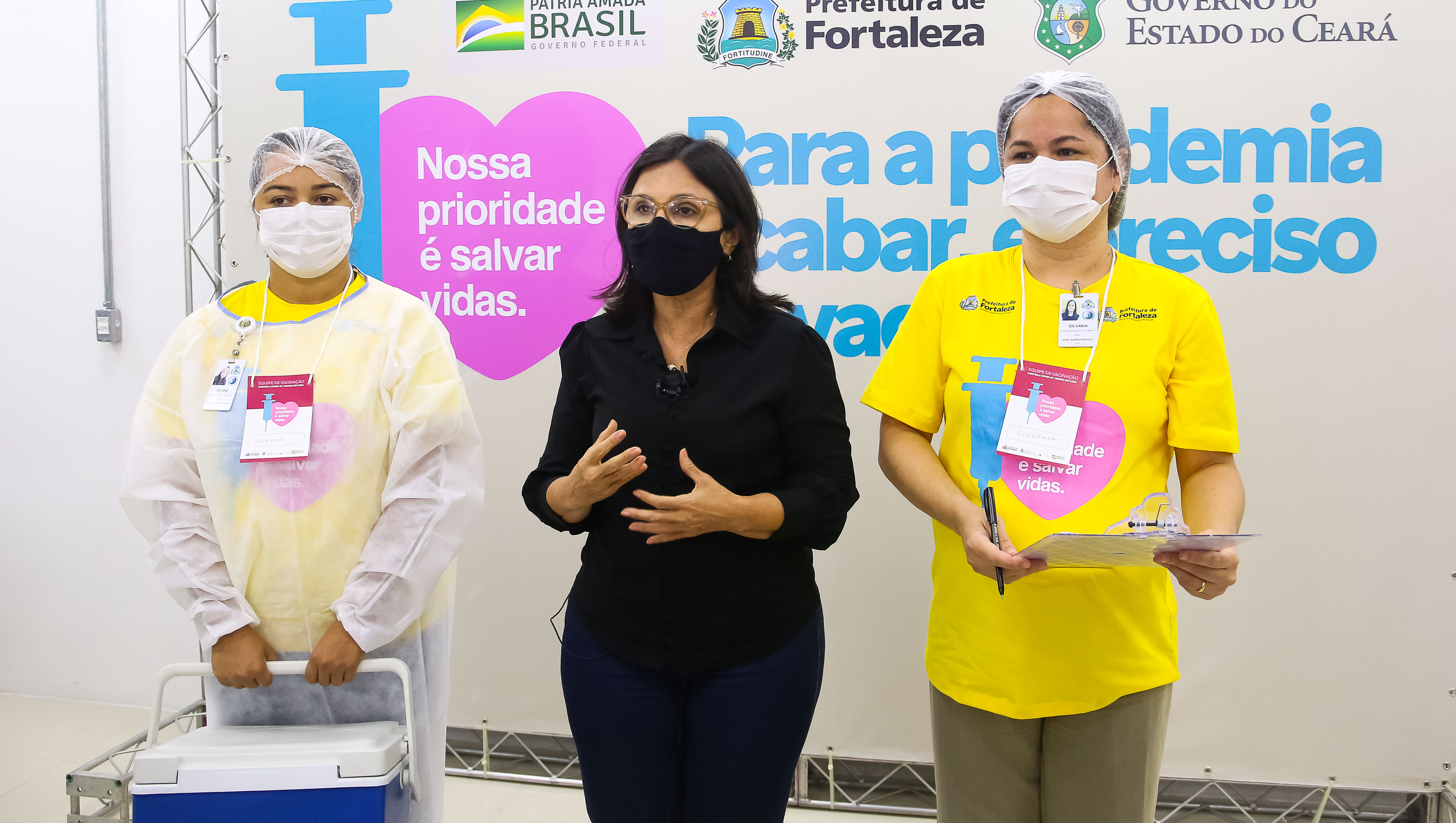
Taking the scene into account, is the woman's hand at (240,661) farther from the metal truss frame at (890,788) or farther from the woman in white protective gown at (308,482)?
the metal truss frame at (890,788)

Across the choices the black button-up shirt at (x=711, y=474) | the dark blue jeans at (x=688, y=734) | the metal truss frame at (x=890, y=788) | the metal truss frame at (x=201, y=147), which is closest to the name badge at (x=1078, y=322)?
the black button-up shirt at (x=711, y=474)

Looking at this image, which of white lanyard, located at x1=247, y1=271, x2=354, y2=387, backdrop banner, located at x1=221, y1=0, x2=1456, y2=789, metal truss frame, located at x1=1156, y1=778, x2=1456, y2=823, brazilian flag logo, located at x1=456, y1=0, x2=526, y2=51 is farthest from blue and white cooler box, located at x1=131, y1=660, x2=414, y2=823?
metal truss frame, located at x1=1156, y1=778, x2=1456, y2=823

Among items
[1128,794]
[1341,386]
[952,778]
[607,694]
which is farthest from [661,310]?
[1341,386]

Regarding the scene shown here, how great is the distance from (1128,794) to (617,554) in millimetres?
937

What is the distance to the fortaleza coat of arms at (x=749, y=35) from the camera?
263cm

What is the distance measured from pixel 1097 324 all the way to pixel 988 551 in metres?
0.43

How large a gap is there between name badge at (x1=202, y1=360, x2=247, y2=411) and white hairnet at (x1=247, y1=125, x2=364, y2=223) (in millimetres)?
346

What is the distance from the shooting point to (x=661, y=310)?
5.44ft

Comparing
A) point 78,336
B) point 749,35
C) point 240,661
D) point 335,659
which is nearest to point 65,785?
point 78,336

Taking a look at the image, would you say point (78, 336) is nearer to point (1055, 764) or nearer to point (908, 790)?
point (908, 790)

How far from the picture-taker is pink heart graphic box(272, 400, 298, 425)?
1.59 meters

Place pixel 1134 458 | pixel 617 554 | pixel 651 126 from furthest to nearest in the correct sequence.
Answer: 1. pixel 651 126
2. pixel 617 554
3. pixel 1134 458

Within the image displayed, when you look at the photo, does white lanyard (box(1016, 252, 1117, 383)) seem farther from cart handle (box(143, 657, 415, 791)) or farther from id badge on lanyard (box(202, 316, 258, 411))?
id badge on lanyard (box(202, 316, 258, 411))

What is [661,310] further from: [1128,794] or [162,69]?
[162,69]
